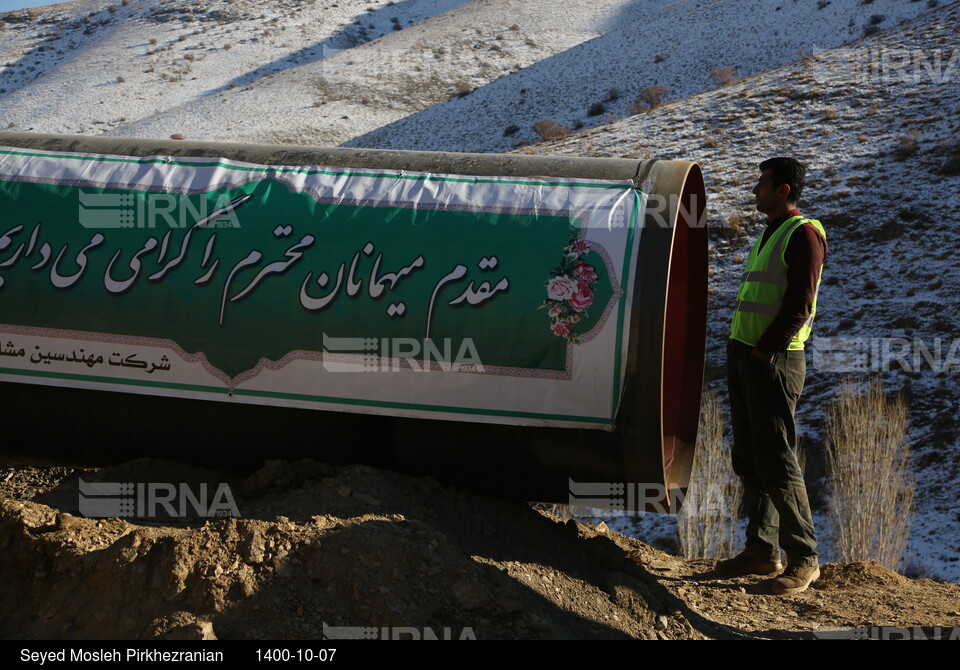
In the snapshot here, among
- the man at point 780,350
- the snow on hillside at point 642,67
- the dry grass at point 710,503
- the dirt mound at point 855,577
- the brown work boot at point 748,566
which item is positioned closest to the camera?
the man at point 780,350

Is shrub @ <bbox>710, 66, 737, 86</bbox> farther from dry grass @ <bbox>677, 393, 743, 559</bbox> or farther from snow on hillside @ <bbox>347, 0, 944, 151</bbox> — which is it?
dry grass @ <bbox>677, 393, 743, 559</bbox>

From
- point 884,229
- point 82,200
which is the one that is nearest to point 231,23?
point 884,229

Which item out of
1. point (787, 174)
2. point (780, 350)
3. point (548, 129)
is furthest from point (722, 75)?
point (780, 350)

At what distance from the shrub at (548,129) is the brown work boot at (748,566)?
26047 millimetres

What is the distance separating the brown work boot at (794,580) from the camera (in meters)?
5.13

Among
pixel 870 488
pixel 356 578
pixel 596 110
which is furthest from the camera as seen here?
pixel 596 110

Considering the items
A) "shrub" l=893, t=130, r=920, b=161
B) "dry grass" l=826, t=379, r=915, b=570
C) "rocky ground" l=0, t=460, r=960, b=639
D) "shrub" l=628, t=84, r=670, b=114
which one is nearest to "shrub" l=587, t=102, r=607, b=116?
"shrub" l=628, t=84, r=670, b=114

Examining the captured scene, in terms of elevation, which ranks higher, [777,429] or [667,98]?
[667,98]

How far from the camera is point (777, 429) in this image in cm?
495

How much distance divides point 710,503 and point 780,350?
406 centimetres

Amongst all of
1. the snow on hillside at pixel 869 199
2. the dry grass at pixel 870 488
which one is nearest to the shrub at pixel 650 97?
the snow on hillside at pixel 869 199

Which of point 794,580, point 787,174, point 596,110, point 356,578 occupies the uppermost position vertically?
point 596,110

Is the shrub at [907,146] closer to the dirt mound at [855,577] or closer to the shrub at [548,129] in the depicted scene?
the dirt mound at [855,577]

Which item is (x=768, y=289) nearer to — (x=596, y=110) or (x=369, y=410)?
(x=369, y=410)
